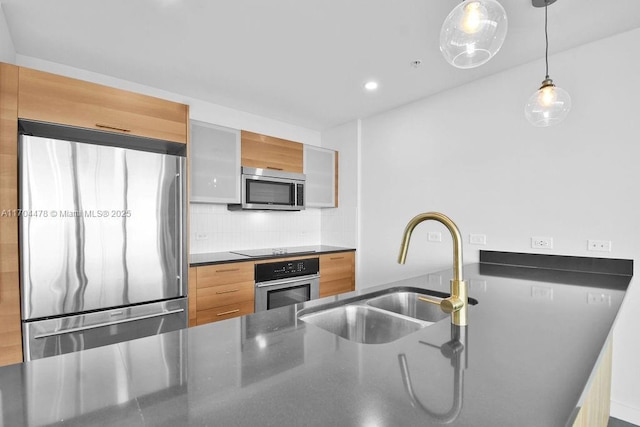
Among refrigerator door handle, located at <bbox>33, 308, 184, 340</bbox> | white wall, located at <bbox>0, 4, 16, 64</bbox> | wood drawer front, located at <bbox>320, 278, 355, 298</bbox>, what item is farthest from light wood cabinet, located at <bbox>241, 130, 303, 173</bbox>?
white wall, located at <bbox>0, 4, 16, 64</bbox>

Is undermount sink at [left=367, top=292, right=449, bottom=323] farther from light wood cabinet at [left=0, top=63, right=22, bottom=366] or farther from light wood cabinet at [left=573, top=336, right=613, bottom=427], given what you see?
light wood cabinet at [left=0, top=63, right=22, bottom=366]

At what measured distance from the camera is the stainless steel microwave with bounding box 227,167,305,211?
122 inches

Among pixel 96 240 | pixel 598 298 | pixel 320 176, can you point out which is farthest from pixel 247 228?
pixel 598 298

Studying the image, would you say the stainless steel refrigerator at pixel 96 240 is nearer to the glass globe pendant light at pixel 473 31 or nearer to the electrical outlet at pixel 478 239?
the glass globe pendant light at pixel 473 31

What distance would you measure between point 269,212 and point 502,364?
311cm

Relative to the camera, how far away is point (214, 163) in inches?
114

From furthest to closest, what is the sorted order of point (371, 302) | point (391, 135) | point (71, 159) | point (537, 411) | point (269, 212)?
1. point (269, 212)
2. point (391, 135)
3. point (71, 159)
4. point (371, 302)
5. point (537, 411)

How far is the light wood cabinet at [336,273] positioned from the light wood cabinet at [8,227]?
7.55 feet

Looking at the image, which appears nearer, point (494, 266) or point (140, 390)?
point (140, 390)

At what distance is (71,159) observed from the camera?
185 cm

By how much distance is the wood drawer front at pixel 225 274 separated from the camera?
249 cm

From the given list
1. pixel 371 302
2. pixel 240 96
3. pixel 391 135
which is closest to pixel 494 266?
pixel 371 302

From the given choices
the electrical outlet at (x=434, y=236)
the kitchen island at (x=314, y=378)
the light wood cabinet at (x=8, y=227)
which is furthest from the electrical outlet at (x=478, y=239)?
the light wood cabinet at (x=8, y=227)

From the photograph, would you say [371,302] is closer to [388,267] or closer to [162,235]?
[162,235]
